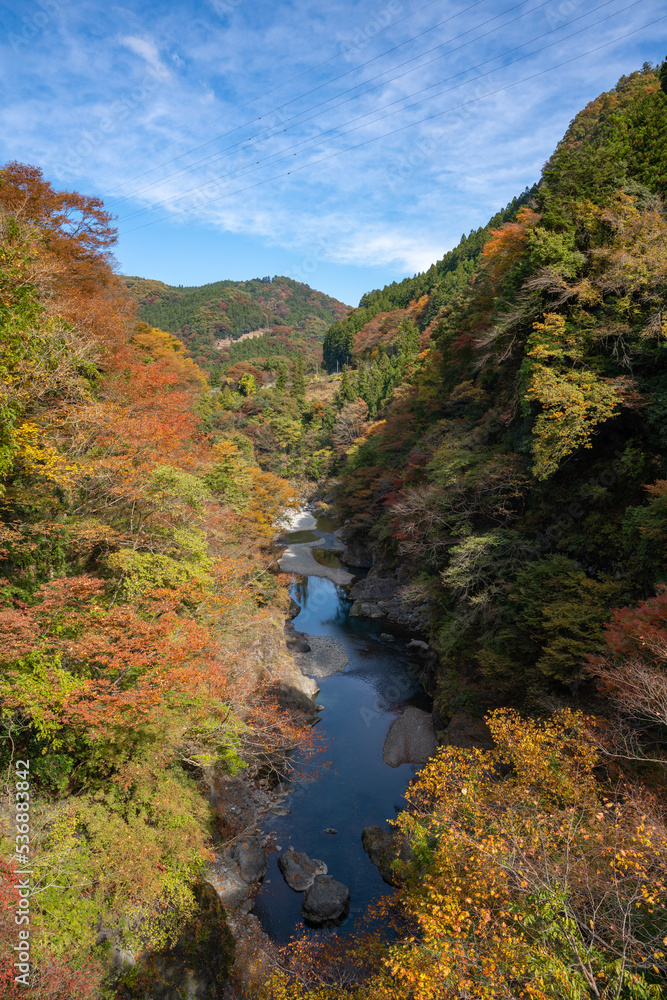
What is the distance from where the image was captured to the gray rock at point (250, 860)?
13125mm

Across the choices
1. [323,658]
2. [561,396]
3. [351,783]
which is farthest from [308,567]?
[561,396]

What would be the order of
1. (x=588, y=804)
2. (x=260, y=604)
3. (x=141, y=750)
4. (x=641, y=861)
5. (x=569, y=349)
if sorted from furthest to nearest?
(x=260, y=604), (x=569, y=349), (x=141, y=750), (x=588, y=804), (x=641, y=861)

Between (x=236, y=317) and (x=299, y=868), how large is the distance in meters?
140

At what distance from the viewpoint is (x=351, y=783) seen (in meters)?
16.8

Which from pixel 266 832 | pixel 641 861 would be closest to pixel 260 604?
pixel 266 832

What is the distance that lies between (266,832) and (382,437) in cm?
3265

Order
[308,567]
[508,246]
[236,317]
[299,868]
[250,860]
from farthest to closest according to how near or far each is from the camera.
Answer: [236,317], [308,567], [508,246], [250,860], [299,868]

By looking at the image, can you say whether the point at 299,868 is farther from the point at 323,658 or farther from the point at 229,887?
the point at 323,658

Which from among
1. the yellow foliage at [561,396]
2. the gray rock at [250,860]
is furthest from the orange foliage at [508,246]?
the gray rock at [250,860]

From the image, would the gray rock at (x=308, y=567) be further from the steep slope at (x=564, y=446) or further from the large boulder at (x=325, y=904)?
the large boulder at (x=325, y=904)

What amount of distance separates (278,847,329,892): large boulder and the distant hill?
9773 cm

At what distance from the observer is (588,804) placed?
27.1 feet

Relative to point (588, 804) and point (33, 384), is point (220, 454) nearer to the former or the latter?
point (33, 384)

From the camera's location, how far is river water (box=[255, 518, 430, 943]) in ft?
42.0
